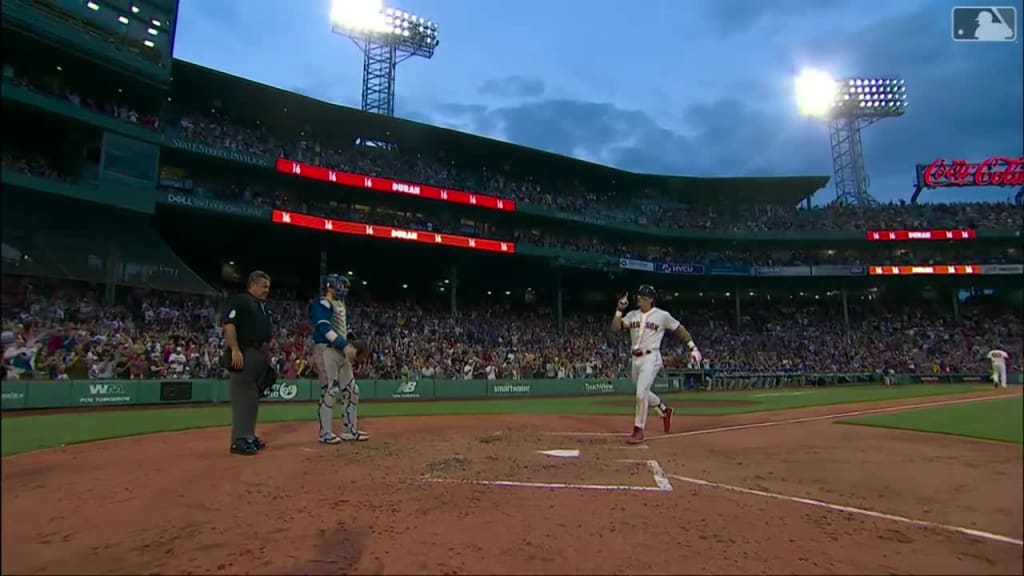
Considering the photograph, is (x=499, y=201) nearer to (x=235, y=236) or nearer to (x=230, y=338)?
(x=235, y=236)

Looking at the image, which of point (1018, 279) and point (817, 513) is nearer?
point (817, 513)

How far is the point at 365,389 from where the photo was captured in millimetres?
22562

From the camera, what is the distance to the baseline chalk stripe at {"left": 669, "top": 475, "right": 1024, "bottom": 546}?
2.57 m

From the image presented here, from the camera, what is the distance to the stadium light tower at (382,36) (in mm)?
38750

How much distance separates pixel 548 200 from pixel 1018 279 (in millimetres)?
38202

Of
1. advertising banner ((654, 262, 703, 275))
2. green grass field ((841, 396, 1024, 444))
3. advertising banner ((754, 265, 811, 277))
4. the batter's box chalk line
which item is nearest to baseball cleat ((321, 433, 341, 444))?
the batter's box chalk line

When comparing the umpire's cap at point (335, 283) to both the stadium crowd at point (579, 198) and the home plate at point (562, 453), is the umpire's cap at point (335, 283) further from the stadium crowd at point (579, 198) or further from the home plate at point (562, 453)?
the stadium crowd at point (579, 198)

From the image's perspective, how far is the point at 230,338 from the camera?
559 cm

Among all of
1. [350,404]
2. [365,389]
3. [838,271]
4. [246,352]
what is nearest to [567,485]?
[246,352]

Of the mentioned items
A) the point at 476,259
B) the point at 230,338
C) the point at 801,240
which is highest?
the point at 801,240

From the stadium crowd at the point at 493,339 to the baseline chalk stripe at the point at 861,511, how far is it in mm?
3681

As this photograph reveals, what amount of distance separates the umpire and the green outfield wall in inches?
189

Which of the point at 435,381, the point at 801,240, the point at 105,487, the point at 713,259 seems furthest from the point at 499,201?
the point at 105,487

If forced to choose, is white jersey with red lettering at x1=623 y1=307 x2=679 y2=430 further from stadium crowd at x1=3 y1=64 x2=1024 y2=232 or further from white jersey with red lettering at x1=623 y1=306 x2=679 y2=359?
stadium crowd at x1=3 y1=64 x2=1024 y2=232
